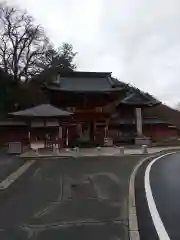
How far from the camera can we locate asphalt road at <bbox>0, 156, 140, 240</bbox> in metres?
7.02

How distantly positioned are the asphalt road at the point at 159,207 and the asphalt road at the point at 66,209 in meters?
0.37

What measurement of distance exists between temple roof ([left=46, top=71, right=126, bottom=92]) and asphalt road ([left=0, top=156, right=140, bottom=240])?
86.9 feet

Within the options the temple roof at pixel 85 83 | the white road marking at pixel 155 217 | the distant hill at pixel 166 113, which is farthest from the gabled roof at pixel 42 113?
the distant hill at pixel 166 113

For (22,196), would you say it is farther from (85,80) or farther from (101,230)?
(85,80)

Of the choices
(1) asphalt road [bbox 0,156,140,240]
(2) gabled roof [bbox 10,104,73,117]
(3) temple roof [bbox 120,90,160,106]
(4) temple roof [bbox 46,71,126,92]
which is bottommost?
(1) asphalt road [bbox 0,156,140,240]

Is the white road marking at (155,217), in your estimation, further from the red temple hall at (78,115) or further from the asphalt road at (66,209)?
the red temple hall at (78,115)

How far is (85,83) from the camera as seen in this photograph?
44.7 meters

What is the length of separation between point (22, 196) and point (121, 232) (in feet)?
16.8

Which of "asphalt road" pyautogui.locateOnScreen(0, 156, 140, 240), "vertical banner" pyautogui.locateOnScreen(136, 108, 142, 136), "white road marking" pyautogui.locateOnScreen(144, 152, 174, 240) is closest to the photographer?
"white road marking" pyautogui.locateOnScreen(144, 152, 174, 240)

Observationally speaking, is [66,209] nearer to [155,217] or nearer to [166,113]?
[155,217]

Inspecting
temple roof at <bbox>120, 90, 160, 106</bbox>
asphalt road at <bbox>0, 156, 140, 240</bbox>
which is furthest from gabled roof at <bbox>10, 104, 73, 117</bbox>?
asphalt road at <bbox>0, 156, 140, 240</bbox>

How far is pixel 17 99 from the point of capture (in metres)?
54.5

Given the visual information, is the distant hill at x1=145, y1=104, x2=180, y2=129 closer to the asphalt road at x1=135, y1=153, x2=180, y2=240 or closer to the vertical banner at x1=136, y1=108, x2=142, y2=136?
the vertical banner at x1=136, y1=108, x2=142, y2=136

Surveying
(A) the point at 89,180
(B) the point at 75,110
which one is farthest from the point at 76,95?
(A) the point at 89,180
